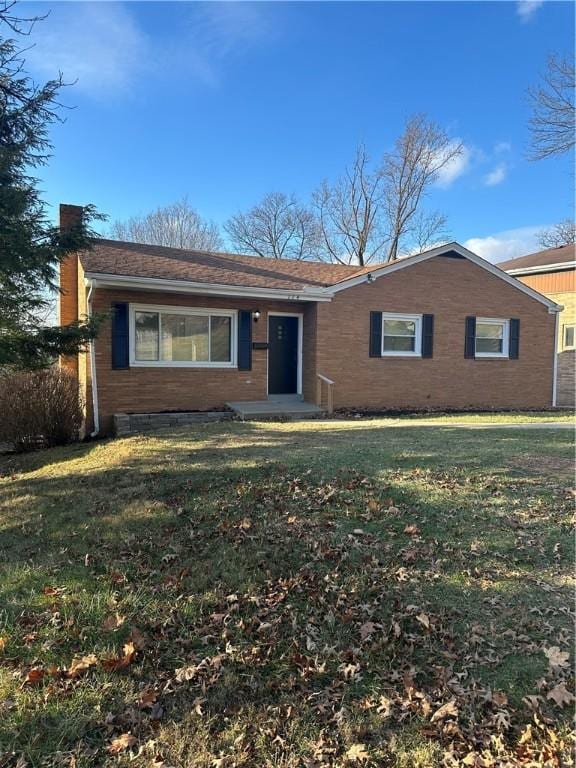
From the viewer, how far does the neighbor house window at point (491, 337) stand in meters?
14.8

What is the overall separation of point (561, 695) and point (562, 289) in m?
22.0

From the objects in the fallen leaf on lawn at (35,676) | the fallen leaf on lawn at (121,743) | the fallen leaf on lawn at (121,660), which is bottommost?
the fallen leaf on lawn at (121,743)

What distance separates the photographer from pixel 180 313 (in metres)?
11.6

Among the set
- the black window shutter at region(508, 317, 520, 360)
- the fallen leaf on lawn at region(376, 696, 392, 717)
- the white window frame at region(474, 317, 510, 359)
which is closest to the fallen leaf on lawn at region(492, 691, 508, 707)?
the fallen leaf on lawn at region(376, 696, 392, 717)

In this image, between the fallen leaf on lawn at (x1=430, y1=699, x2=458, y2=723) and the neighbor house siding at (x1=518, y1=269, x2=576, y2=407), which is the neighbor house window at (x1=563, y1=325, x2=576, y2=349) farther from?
the fallen leaf on lawn at (x1=430, y1=699, x2=458, y2=723)

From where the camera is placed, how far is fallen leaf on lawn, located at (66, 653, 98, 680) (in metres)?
2.75

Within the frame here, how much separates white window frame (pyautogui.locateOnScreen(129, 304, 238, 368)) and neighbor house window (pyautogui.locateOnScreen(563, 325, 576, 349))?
14.9 m

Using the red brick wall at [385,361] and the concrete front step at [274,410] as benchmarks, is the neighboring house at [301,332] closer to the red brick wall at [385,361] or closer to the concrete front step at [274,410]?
the red brick wall at [385,361]

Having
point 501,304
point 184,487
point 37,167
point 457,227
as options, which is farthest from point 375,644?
point 457,227

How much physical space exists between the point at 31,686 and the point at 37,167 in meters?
6.78

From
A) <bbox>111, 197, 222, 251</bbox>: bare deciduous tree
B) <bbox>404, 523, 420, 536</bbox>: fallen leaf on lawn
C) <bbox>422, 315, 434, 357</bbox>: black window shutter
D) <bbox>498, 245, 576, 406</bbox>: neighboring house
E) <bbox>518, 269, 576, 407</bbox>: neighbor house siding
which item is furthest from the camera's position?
<bbox>111, 197, 222, 251</bbox>: bare deciduous tree

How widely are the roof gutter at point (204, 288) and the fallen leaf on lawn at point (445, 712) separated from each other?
9.77m

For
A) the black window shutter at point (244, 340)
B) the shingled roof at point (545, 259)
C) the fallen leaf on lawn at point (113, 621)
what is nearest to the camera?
the fallen leaf on lawn at point (113, 621)

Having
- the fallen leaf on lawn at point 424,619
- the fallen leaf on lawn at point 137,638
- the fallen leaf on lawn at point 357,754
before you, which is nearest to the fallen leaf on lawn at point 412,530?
the fallen leaf on lawn at point 424,619
